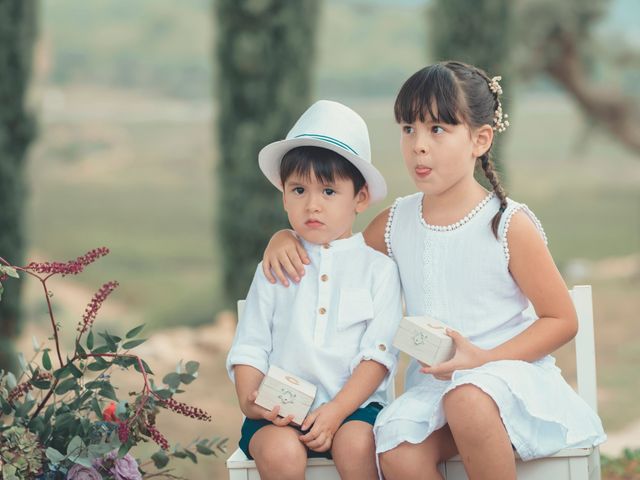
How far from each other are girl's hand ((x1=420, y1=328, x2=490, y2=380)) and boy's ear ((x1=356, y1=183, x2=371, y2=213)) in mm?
418

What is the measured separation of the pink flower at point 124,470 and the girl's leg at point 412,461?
67cm

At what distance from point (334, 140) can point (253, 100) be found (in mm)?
3828

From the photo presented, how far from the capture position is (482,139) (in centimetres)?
240

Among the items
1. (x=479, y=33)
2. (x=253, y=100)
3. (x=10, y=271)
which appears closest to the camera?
(x=10, y=271)

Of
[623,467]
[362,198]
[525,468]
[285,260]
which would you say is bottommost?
[623,467]

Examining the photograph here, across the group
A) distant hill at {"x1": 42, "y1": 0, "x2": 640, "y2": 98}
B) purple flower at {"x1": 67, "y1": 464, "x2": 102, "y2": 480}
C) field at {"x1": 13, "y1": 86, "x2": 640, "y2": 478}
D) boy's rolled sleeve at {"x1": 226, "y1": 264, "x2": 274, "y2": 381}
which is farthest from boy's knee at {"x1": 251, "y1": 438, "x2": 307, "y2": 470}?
distant hill at {"x1": 42, "y1": 0, "x2": 640, "y2": 98}

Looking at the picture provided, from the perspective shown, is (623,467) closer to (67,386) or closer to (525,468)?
(525,468)

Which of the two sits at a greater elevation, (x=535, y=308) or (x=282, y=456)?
(x=535, y=308)

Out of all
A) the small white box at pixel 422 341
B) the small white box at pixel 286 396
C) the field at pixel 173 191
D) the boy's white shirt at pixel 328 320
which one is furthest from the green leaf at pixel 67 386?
the field at pixel 173 191

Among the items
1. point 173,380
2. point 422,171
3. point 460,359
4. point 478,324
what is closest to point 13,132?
point 173,380

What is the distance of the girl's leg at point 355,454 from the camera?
2176mm

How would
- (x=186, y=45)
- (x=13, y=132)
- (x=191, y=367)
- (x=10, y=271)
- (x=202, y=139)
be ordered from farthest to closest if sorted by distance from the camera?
(x=186, y=45)
(x=202, y=139)
(x=13, y=132)
(x=191, y=367)
(x=10, y=271)

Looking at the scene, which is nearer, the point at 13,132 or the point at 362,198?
the point at 362,198

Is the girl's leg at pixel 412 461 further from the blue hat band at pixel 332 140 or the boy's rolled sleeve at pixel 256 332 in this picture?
the blue hat band at pixel 332 140
